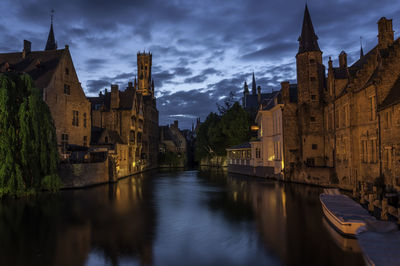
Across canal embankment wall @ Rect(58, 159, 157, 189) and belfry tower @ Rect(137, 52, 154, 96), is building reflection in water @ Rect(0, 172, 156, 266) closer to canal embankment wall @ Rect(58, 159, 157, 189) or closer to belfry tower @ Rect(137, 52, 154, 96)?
canal embankment wall @ Rect(58, 159, 157, 189)

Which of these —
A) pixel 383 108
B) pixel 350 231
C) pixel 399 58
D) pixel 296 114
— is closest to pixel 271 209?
pixel 350 231

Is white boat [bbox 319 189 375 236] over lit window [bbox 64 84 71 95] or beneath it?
beneath

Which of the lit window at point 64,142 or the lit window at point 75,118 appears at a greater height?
the lit window at point 75,118

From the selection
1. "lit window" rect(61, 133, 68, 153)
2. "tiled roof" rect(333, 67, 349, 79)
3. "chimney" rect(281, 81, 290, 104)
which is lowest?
"lit window" rect(61, 133, 68, 153)

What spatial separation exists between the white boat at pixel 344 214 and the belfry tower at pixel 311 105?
53.9ft

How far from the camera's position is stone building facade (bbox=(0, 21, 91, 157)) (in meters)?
35.1

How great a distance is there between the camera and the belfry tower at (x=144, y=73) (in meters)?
100

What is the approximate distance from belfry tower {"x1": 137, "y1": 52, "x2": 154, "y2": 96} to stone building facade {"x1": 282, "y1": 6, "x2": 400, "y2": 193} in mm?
68332

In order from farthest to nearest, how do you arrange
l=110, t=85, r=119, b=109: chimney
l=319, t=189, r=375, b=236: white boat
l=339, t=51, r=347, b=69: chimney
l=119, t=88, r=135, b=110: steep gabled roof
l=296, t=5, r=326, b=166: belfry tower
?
l=119, t=88, r=135, b=110: steep gabled roof
l=110, t=85, r=119, b=109: chimney
l=339, t=51, r=347, b=69: chimney
l=296, t=5, r=326, b=166: belfry tower
l=319, t=189, r=375, b=236: white boat

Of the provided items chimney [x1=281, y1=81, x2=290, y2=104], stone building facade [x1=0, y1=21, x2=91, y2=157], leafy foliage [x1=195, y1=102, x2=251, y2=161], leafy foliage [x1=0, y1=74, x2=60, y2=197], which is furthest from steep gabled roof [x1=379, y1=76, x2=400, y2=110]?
leafy foliage [x1=195, y1=102, x2=251, y2=161]

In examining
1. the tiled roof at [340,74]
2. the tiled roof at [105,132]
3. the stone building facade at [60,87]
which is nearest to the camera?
the tiled roof at [340,74]

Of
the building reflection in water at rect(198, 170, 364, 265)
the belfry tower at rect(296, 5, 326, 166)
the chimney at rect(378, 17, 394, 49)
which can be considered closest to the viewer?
the building reflection in water at rect(198, 170, 364, 265)

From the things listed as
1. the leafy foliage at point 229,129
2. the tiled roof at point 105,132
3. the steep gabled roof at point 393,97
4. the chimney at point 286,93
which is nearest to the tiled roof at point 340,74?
the chimney at point 286,93

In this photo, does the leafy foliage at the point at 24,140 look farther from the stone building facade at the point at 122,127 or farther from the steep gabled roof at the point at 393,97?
the steep gabled roof at the point at 393,97
